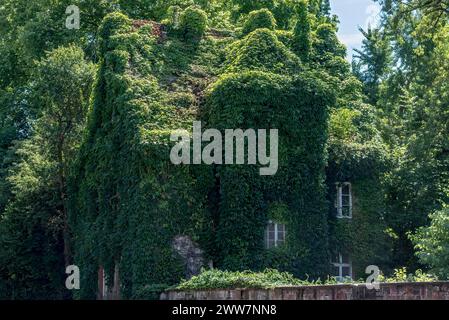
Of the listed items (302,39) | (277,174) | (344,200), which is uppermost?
(302,39)

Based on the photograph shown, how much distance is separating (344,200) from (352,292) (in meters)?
19.1

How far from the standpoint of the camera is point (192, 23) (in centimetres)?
4822

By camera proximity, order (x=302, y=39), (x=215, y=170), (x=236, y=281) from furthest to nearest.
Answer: (x=302, y=39) < (x=215, y=170) < (x=236, y=281)

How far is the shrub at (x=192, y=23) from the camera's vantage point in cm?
4806

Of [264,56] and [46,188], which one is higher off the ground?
[264,56]

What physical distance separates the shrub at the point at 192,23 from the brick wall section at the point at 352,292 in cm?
1766

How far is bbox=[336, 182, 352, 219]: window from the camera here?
150 feet

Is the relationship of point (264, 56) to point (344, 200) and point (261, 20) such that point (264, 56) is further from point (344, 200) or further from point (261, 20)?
point (344, 200)

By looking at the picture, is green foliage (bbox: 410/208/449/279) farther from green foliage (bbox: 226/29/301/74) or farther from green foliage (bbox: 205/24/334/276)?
green foliage (bbox: 226/29/301/74)

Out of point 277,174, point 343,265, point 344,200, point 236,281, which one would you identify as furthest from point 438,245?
point 236,281

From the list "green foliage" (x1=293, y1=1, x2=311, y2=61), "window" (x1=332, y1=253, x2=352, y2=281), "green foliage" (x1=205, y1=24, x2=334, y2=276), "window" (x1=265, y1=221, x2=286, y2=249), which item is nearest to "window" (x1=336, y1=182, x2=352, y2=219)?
"window" (x1=332, y1=253, x2=352, y2=281)

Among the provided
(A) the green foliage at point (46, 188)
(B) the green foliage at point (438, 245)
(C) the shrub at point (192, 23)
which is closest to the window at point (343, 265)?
(B) the green foliage at point (438, 245)

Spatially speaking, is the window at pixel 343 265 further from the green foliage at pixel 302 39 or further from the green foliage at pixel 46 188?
the green foliage at pixel 46 188
